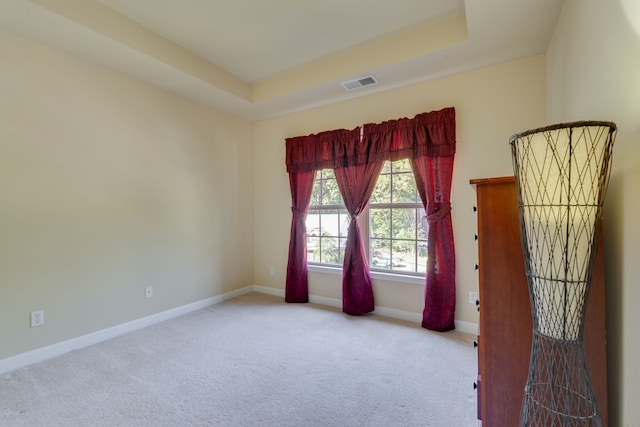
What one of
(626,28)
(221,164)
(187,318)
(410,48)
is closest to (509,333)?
(626,28)

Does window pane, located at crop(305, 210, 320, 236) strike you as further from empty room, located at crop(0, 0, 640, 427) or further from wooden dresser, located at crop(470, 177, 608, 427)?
wooden dresser, located at crop(470, 177, 608, 427)

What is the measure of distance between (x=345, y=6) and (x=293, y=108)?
1.61 metres

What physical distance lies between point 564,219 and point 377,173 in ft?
7.76

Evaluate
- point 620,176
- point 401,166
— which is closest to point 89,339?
point 401,166

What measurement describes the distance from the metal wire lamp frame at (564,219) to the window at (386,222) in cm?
212

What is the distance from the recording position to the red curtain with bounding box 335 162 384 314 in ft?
10.9

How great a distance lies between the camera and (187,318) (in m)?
3.27

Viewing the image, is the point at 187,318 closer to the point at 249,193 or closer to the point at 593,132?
the point at 249,193

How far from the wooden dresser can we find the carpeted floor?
16.5 inches

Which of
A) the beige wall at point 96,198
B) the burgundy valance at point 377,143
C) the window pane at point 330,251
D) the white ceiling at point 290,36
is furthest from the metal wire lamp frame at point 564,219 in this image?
the beige wall at point 96,198

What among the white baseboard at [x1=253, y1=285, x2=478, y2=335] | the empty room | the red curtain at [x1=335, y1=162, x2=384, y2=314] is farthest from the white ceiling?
the white baseboard at [x1=253, y1=285, x2=478, y2=335]

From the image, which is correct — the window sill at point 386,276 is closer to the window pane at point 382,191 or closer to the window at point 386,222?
the window at point 386,222

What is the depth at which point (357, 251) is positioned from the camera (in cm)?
337

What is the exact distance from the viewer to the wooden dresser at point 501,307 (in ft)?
4.41
